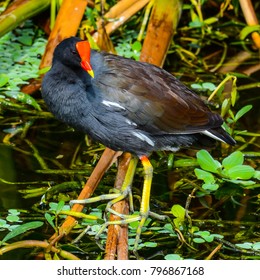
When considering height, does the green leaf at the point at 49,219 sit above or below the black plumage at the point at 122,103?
below

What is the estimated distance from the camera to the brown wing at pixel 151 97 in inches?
127

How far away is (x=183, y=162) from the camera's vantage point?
12.4 feet

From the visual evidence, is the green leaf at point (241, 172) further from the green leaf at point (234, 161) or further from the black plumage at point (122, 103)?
the black plumage at point (122, 103)

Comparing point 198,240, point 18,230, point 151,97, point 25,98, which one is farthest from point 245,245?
point 25,98

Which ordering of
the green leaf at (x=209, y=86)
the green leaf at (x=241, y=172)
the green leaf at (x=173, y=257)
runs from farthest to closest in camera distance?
the green leaf at (x=209, y=86), the green leaf at (x=241, y=172), the green leaf at (x=173, y=257)

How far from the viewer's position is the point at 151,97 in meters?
3.28

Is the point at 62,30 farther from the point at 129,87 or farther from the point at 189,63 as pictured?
the point at 129,87

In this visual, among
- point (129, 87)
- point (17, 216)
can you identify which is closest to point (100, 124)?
point (129, 87)

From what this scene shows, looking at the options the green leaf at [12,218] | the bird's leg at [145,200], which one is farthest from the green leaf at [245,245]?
the green leaf at [12,218]

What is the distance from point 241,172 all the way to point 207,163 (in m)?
0.15

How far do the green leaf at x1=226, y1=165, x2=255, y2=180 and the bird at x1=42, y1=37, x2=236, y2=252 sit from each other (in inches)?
7.7

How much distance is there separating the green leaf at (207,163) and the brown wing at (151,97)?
0.20 m

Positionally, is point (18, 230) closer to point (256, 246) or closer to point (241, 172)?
point (256, 246)

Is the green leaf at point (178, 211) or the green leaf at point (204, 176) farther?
the green leaf at point (204, 176)
